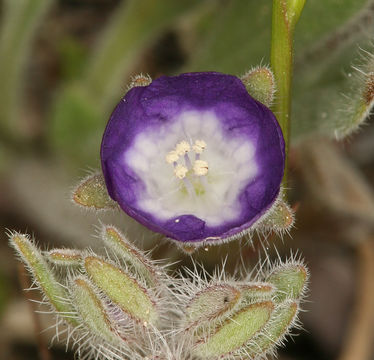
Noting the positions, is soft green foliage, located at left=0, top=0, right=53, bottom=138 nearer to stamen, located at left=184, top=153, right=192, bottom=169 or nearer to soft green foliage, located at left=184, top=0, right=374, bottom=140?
soft green foliage, located at left=184, top=0, right=374, bottom=140

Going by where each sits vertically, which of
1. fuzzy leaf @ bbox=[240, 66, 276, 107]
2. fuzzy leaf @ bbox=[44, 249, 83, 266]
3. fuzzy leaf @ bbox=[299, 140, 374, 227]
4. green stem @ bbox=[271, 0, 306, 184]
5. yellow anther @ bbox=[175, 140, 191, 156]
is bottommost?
fuzzy leaf @ bbox=[299, 140, 374, 227]

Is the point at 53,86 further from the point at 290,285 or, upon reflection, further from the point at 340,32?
the point at 290,285

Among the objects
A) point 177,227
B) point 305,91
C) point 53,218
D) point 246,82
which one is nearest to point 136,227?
point 177,227

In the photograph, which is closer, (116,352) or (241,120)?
(116,352)

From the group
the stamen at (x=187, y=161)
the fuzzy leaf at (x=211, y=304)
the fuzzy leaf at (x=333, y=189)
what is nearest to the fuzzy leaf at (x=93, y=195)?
the fuzzy leaf at (x=211, y=304)

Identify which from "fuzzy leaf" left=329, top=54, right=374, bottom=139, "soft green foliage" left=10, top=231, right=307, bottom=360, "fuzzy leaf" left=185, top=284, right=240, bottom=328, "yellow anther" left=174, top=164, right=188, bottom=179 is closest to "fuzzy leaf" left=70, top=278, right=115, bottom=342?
"soft green foliage" left=10, top=231, right=307, bottom=360

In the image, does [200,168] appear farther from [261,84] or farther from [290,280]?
[290,280]
